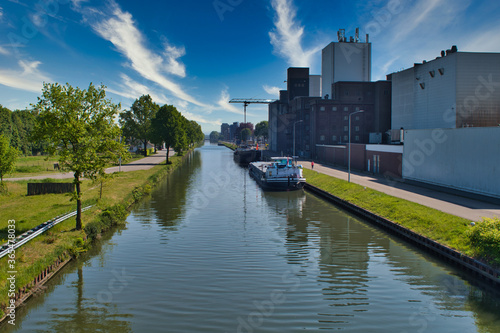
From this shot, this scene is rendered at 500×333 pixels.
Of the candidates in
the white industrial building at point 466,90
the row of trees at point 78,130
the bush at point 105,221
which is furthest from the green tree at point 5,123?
the white industrial building at point 466,90

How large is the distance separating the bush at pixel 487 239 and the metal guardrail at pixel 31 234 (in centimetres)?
1975

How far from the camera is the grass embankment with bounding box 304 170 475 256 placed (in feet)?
61.8

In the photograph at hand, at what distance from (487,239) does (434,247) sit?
12.8 ft

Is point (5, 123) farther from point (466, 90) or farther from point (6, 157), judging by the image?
point (466, 90)

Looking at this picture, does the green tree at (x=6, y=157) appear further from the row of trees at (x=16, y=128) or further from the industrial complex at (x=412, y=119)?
the row of trees at (x=16, y=128)

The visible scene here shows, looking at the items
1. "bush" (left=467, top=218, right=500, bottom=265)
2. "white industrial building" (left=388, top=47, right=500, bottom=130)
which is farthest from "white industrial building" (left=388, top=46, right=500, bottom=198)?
"bush" (left=467, top=218, right=500, bottom=265)

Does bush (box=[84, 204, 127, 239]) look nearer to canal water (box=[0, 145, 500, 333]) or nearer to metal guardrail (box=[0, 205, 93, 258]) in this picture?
canal water (box=[0, 145, 500, 333])

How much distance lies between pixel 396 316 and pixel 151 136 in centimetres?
7217

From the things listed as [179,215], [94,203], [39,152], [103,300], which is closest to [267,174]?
[179,215]

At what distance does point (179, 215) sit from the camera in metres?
29.2

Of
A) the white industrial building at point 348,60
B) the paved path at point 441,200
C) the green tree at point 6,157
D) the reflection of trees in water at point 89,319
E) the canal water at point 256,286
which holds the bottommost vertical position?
→ the reflection of trees in water at point 89,319

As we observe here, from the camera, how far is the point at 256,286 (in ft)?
49.6

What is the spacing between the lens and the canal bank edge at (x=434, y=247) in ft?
50.2

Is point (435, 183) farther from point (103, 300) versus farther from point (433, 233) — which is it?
point (103, 300)
